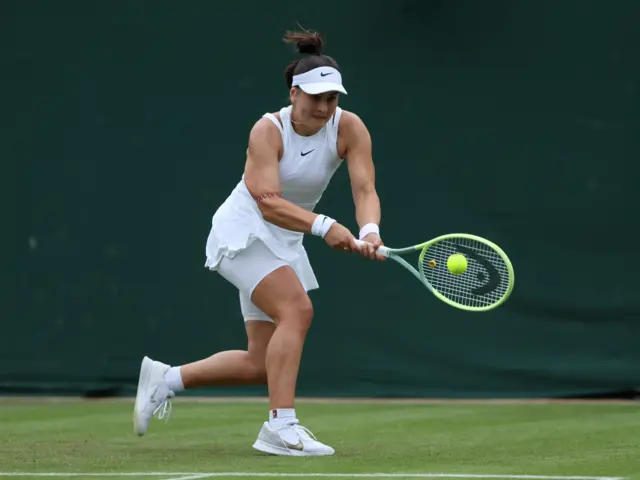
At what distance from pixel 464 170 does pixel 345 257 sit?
81 centimetres

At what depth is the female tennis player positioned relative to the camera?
5207mm

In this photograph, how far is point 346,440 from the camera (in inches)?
235

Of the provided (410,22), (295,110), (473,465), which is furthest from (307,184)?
(410,22)

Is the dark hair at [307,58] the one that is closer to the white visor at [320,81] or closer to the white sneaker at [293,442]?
the white visor at [320,81]

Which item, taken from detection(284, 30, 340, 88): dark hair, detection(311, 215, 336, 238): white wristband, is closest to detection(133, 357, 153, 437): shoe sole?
detection(311, 215, 336, 238): white wristband

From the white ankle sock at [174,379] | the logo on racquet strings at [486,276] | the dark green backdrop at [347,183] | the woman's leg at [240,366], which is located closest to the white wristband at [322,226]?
the logo on racquet strings at [486,276]

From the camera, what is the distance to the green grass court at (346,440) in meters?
4.69

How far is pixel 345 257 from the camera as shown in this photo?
8320 mm

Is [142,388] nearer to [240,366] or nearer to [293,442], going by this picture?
[240,366]

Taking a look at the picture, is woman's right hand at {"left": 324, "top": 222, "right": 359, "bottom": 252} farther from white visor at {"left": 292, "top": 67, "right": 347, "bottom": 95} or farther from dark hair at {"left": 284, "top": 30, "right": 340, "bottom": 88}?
dark hair at {"left": 284, "top": 30, "right": 340, "bottom": 88}

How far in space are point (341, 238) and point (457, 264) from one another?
16.3 inches

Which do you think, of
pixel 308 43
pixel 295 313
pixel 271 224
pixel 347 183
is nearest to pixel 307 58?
pixel 308 43

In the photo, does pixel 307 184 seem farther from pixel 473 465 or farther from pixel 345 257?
pixel 345 257

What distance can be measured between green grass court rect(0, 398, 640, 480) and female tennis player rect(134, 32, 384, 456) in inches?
9.4
